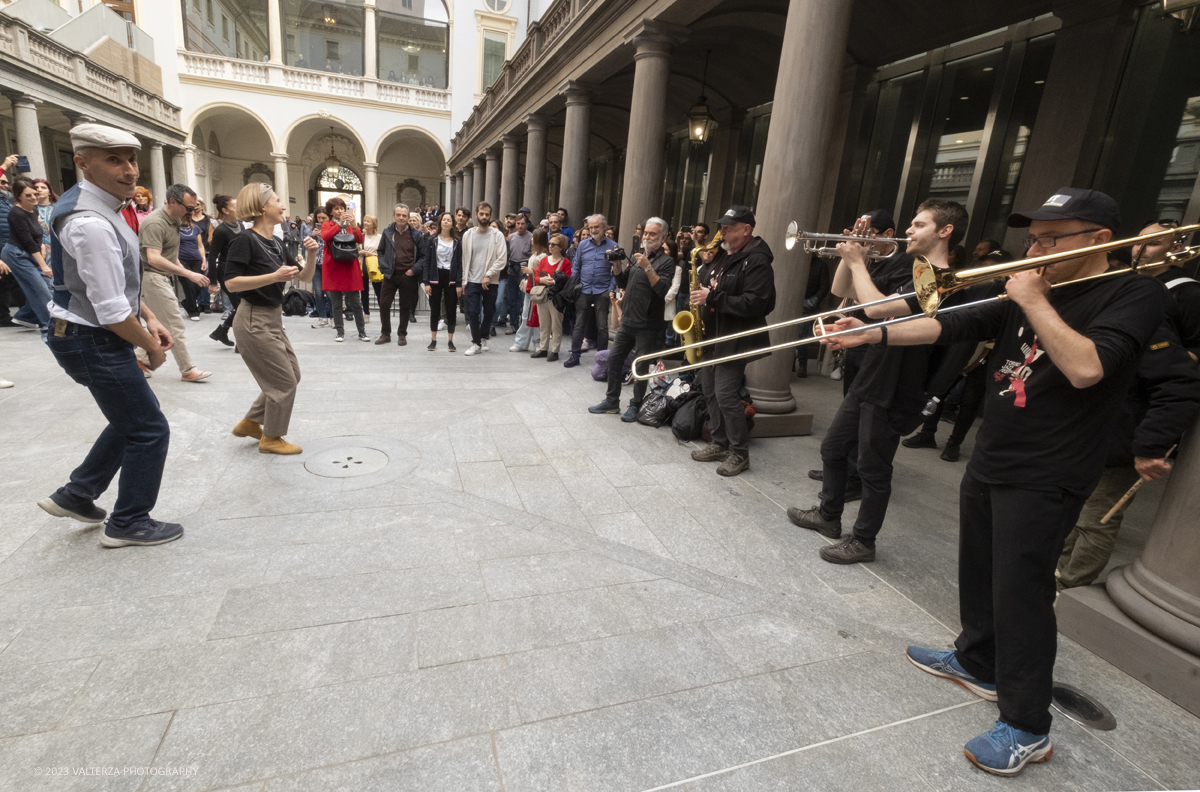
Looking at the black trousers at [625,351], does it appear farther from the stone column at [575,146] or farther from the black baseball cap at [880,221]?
the stone column at [575,146]

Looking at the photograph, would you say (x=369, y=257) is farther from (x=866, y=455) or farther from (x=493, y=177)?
(x=493, y=177)

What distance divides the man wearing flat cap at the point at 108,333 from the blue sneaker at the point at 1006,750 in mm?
3982

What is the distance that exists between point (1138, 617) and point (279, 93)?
34.9 m

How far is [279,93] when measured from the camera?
28.2 meters

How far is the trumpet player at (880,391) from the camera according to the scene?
10.3 ft

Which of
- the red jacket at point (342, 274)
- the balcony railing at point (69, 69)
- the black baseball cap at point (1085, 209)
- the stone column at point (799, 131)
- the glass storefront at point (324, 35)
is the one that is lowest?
the red jacket at point (342, 274)

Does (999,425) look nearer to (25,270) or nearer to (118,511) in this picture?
(118,511)

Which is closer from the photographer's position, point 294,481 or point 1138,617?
point 1138,617

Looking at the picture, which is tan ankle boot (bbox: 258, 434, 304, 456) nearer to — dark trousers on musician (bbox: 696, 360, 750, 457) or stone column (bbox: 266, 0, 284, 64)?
dark trousers on musician (bbox: 696, 360, 750, 457)

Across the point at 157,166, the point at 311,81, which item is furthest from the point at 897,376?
the point at 311,81

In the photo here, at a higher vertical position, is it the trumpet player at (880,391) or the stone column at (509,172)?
the stone column at (509,172)

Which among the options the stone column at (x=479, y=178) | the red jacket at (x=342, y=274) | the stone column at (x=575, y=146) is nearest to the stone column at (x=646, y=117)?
the stone column at (x=575, y=146)

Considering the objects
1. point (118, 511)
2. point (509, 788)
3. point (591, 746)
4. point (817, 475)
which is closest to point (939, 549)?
point (817, 475)

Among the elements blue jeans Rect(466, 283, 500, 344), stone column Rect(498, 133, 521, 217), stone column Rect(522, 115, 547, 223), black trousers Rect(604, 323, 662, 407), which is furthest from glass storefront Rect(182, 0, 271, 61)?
black trousers Rect(604, 323, 662, 407)
